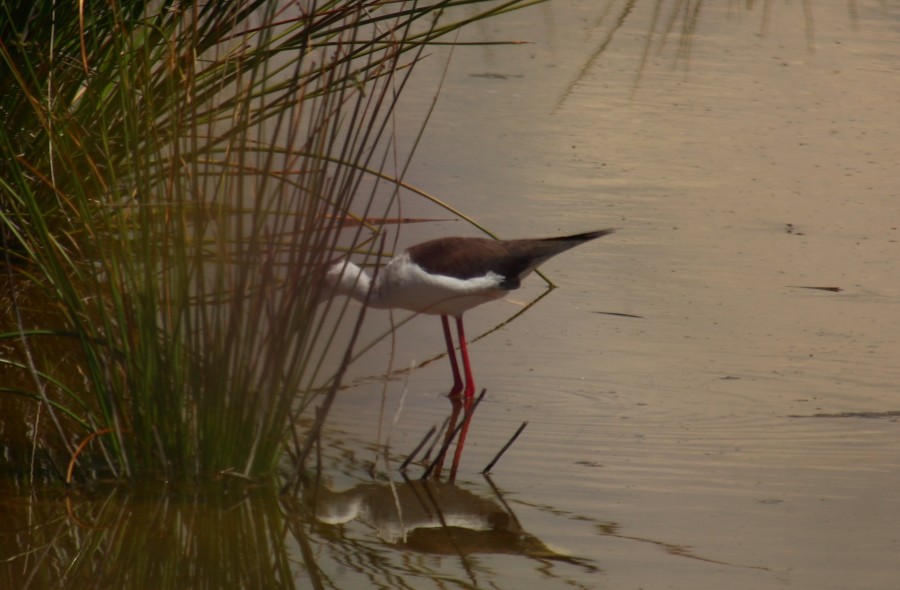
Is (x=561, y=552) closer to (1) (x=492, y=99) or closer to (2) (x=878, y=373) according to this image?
(2) (x=878, y=373)

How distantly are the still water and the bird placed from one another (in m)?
0.20

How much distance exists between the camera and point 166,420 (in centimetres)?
311

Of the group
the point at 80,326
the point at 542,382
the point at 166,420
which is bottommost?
the point at 542,382

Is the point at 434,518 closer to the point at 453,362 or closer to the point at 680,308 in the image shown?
the point at 453,362

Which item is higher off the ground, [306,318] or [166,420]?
[306,318]

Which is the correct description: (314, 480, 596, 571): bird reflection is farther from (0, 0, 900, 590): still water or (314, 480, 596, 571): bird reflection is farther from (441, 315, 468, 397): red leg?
(441, 315, 468, 397): red leg

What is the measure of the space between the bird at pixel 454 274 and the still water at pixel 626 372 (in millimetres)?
197

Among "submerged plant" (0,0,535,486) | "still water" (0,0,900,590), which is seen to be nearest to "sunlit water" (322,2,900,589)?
"still water" (0,0,900,590)

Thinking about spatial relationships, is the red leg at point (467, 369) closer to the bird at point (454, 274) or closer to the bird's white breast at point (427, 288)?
the bird at point (454, 274)

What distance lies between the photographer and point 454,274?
4598 millimetres

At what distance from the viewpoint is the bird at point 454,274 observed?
14.9ft

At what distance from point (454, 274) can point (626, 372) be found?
68 centimetres

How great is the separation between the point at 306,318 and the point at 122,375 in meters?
0.55

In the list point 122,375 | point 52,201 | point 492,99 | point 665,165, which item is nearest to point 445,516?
point 122,375
